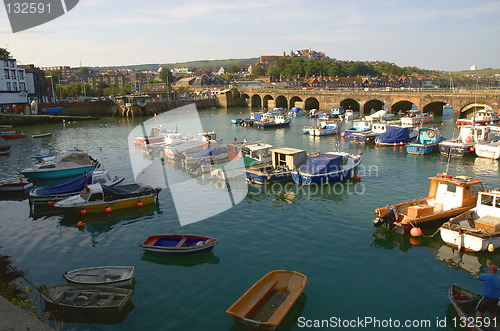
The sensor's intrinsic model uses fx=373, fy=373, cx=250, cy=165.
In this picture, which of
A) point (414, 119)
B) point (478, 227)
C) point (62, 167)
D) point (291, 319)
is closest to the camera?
point (291, 319)

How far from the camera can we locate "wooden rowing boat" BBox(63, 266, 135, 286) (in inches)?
652

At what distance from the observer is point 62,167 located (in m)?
37.8

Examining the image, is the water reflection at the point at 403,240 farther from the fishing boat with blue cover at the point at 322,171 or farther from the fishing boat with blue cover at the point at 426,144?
the fishing boat with blue cover at the point at 426,144

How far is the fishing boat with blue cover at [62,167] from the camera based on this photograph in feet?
122

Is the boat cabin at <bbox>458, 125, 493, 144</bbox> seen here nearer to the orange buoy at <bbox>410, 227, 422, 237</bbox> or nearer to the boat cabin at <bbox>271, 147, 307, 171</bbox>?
the boat cabin at <bbox>271, 147, 307, 171</bbox>

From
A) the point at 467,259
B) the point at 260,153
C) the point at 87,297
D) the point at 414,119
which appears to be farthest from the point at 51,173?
the point at 414,119

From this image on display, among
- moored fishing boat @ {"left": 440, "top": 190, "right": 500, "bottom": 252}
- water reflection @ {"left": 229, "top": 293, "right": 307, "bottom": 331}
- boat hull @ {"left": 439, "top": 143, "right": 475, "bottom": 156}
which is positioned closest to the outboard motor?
moored fishing boat @ {"left": 440, "top": 190, "right": 500, "bottom": 252}

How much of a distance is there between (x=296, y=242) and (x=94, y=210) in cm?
1496

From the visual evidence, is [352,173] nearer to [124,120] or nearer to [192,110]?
[124,120]

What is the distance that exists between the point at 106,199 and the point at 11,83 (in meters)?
88.3

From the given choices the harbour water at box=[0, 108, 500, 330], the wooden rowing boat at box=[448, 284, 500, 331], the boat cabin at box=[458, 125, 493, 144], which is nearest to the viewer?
the wooden rowing boat at box=[448, 284, 500, 331]

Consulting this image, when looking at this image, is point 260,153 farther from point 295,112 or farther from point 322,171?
point 295,112

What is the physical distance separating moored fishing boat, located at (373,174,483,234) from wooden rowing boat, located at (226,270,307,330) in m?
8.28

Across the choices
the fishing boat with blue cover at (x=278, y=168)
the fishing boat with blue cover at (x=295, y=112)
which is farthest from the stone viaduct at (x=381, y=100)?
the fishing boat with blue cover at (x=278, y=168)
